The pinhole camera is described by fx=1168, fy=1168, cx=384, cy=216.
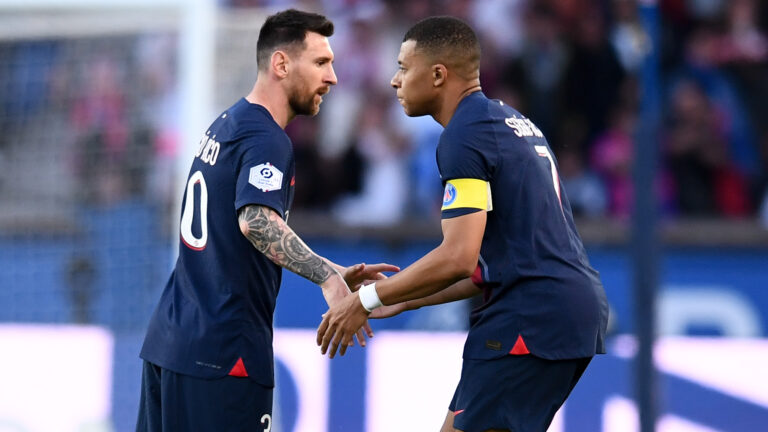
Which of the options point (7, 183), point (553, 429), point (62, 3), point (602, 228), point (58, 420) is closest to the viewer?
point (553, 429)

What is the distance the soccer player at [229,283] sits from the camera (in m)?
4.34

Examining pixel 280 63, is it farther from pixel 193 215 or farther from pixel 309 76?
pixel 193 215

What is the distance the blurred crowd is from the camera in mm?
8555

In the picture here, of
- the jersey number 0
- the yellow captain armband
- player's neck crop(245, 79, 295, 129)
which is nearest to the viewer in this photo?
the yellow captain armband

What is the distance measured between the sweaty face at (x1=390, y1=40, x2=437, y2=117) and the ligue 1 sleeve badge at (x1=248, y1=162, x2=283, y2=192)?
550mm

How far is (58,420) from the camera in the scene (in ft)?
23.6

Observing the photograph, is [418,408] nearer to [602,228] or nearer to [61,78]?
[602,228]

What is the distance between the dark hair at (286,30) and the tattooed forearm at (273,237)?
720 mm

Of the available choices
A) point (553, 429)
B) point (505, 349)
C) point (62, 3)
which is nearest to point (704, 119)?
point (553, 429)

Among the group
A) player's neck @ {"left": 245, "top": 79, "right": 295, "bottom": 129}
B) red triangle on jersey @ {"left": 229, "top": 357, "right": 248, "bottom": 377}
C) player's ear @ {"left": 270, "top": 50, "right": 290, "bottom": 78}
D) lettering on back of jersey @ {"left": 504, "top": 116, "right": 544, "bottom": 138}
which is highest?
player's ear @ {"left": 270, "top": 50, "right": 290, "bottom": 78}

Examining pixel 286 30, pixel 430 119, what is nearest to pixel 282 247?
pixel 286 30

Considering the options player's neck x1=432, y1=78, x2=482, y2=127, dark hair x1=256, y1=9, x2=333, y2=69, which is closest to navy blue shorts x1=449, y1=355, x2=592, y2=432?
player's neck x1=432, y1=78, x2=482, y2=127

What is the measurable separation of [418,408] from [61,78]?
3956 mm

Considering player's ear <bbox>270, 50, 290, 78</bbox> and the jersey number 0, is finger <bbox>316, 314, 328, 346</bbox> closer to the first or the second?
the jersey number 0
